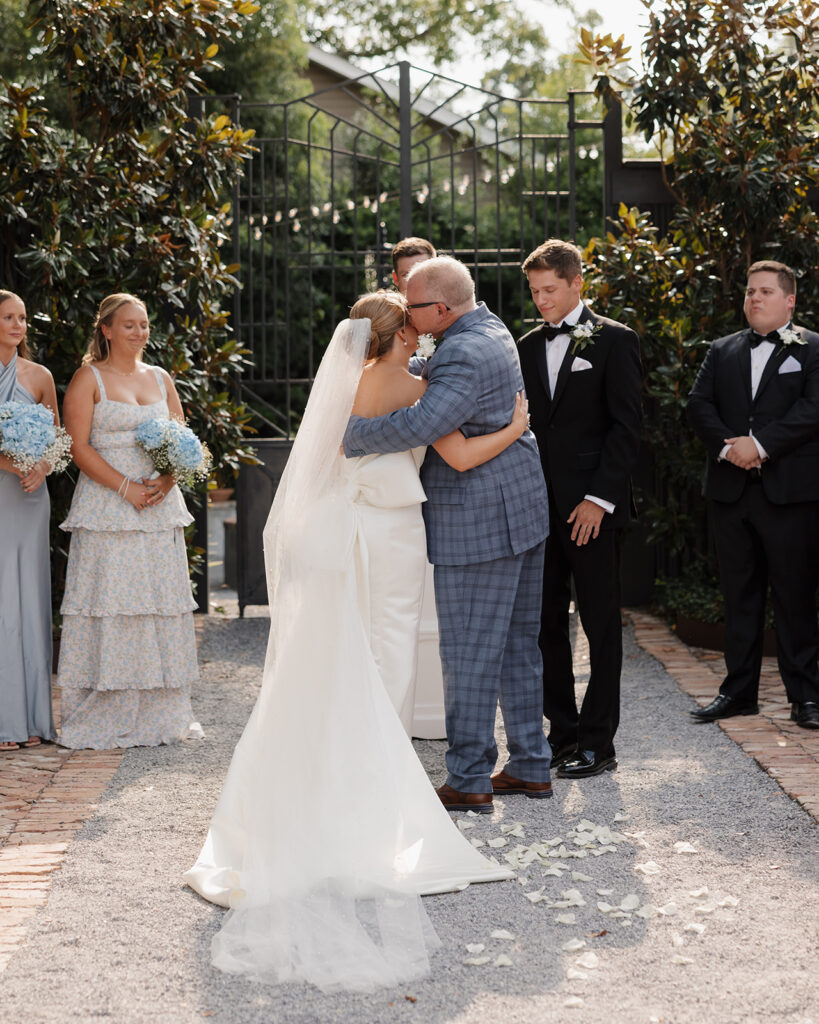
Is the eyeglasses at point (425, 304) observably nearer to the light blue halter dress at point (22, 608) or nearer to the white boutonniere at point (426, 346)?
the white boutonniere at point (426, 346)

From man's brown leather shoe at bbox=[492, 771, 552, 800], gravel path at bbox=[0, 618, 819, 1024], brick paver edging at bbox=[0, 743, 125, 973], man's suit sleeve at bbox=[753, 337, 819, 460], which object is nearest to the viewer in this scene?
gravel path at bbox=[0, 618, 819, 1024]

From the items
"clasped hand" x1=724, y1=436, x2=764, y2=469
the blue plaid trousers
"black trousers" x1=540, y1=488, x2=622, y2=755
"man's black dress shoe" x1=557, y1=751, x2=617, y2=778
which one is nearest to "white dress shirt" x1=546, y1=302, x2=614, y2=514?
"black trousers" x1=540, y1=488, x2=622, y2=755

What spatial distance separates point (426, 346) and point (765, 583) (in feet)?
7.21

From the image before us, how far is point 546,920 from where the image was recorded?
3.47m

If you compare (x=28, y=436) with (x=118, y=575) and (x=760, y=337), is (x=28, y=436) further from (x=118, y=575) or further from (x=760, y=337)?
(x=760, y=337)

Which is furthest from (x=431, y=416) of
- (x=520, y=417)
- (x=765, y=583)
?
(x=765, y=583)

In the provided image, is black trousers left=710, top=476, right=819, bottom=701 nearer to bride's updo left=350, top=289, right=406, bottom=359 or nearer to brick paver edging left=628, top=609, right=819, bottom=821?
brick paver edging left=628, top=609, right=819, bottom=821

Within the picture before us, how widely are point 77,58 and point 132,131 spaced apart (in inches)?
20.4

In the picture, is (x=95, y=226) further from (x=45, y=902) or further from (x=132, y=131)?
(x=45, y=902)

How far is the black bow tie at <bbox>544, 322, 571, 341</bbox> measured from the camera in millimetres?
4920

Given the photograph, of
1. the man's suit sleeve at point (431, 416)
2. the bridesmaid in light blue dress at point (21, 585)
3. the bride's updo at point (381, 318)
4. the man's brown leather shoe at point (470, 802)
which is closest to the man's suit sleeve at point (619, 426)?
the man's suit sleeve at point (431, 416)

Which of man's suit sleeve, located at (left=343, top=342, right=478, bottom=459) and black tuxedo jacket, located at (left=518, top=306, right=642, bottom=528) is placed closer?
man's suit sleeve, located at (left=343, top=342, right=478, bottom=459)

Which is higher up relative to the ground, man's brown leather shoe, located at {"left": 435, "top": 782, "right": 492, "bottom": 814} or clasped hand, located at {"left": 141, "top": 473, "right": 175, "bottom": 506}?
clasped hand, located at {"left": 141, "top": 473, "right": 175, "bottom": 506}

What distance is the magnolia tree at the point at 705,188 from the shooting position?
7242mm
